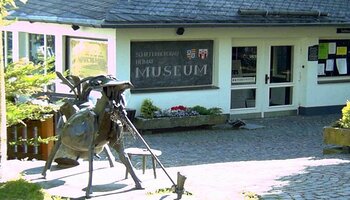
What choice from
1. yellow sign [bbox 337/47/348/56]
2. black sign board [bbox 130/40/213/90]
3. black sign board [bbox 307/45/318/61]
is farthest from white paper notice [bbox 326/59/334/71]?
black sign board [bbox 130/40/213/90]

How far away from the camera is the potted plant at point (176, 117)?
1692 centimetres

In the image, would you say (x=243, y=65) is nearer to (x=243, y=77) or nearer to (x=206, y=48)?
(x=243, y=77)

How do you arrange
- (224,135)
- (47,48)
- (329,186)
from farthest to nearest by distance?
(47,48), (224,135), (329,186)

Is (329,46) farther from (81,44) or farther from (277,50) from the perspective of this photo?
(81,44)

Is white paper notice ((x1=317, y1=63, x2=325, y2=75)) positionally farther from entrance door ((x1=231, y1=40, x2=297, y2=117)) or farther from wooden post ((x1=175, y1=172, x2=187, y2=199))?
wooden post ((x1=175, y1=172, x2=187, y2=199))

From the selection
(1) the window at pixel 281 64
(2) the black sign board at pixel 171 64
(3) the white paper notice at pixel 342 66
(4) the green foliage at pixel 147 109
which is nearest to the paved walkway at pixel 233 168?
(4) the green foliage at pixel 147 109

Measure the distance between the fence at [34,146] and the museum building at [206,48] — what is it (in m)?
4.93

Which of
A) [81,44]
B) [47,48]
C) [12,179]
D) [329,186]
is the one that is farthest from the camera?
[47,48]

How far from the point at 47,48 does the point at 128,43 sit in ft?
11.9

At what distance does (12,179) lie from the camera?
7.84 meters

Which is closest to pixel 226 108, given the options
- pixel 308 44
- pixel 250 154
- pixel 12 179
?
pixel 308 44

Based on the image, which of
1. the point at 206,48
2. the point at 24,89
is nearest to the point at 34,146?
the point at 24,89

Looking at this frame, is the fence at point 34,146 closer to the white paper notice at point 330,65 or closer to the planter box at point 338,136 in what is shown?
the planter box at point 338,136

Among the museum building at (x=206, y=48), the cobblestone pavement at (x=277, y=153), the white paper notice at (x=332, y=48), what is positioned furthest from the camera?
the white paper notice at (x=332, y=48)
